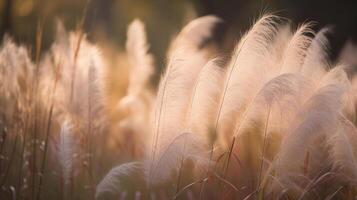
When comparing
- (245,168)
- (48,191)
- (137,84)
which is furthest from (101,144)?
(245,168)

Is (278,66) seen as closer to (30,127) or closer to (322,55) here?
(322,55)

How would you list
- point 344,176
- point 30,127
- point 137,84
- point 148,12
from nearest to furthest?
point 344,176, point 30,127, point 137,84, point 148,12

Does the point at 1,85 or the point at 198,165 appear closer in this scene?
the point at 198,165

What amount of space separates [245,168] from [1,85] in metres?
2.18

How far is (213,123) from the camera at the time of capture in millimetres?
4148

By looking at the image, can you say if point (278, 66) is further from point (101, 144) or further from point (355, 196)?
point (101, 144)

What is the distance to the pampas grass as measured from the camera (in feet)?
11.2

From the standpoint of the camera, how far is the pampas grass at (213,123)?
134 inches

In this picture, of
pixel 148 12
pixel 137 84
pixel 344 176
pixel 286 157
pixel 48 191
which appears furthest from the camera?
pixel 148 12

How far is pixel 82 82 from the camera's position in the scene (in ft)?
16.2

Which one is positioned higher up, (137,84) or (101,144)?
(137,84)

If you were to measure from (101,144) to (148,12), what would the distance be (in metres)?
10.7

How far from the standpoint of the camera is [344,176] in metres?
3.69

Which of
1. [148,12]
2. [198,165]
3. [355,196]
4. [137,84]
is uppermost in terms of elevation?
[148,12]
